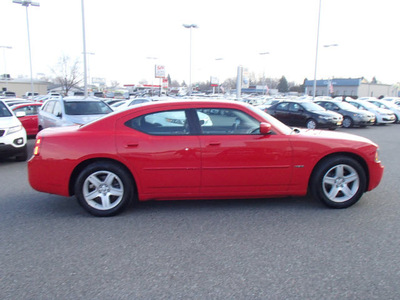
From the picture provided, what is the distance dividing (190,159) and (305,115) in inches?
526

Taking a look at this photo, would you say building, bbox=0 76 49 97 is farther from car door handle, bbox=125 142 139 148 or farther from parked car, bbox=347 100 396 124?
car door handle, bbox=125 142 139 148

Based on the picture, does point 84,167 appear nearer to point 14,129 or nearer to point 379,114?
point 14,129

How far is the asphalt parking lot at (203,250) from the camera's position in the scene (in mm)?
2736

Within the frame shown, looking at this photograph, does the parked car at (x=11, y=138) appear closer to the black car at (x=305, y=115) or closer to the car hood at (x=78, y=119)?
the car hood at (x=78, y=119)

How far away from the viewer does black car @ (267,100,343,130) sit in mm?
15930

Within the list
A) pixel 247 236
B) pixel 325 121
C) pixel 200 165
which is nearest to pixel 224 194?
pixel 200 165

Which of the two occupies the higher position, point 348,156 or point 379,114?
point 348,156

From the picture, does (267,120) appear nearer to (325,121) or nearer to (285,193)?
(285,193)

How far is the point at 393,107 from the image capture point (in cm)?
2338

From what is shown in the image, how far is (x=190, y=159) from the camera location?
14.2 ft

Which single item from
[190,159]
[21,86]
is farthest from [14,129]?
[21,86]

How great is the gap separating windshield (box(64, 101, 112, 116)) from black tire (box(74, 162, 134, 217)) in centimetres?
653

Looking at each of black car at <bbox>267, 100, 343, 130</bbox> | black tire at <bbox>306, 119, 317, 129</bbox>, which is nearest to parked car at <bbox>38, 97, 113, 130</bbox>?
black car at <bbox>267, 100, 343, 130</bbox>

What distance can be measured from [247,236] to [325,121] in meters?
13.5
